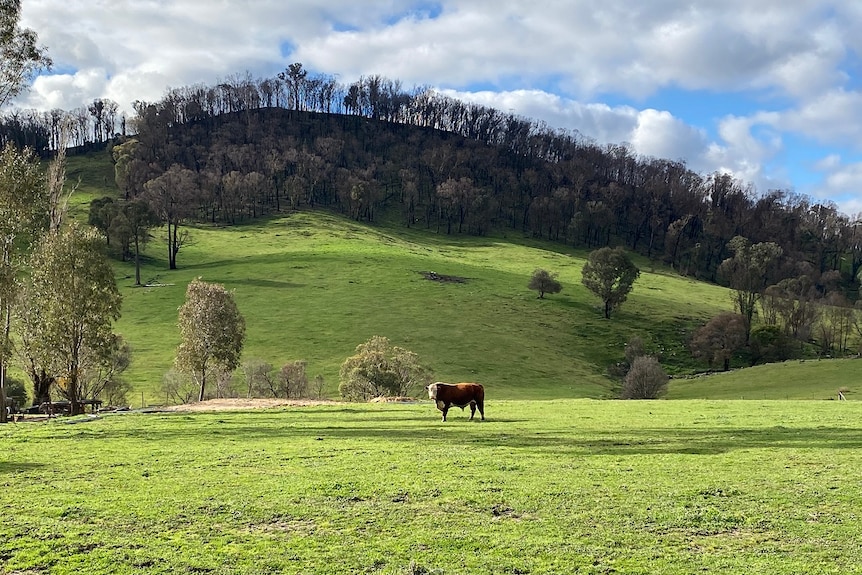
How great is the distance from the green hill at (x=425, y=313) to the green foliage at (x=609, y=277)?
299 cm

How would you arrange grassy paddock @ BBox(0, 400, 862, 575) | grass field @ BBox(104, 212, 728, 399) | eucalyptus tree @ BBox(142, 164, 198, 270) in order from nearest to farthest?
grassy paddock @ BBox(0, 400, 862, 575) → grass field @ BBox(104, 212, 728, 399) → eucalyptus tree @ BBox(142, 164, 198, 270)

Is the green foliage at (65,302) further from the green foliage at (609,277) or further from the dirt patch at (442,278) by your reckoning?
the green foliage at (609,277)

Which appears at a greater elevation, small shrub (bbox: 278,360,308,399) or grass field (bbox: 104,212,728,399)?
grass field (bbox: 104,212,728,399)

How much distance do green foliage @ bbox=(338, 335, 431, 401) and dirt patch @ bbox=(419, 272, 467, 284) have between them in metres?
61.1

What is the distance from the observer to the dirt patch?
125 metres

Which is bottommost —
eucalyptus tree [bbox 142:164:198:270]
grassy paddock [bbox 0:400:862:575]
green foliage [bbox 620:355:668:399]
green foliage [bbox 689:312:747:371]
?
green foliage [bbox 620:355:668:399]

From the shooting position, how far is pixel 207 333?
58656 mm

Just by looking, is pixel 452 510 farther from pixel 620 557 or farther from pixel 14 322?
pixel 14 322

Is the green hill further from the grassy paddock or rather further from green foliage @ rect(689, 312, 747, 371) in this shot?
the grassy paddock

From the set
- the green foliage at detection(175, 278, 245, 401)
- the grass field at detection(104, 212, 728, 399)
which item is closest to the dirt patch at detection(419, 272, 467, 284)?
the grass field at detection(104, 212, 728, 399)

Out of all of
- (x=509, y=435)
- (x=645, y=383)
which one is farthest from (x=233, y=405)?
(x=645, y=383)

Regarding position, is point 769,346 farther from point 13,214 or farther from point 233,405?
point 13,214

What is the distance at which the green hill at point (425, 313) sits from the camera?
82.5m

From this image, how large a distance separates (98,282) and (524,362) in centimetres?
5873
